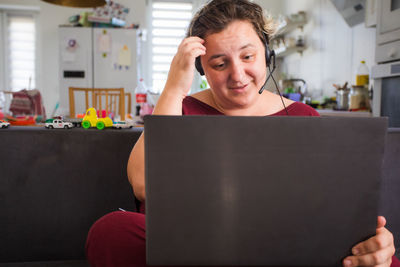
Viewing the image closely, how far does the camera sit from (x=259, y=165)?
0.44 metres

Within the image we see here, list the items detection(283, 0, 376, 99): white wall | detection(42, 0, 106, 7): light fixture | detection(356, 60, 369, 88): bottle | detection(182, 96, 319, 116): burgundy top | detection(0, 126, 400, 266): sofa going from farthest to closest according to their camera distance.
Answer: detection(283, 0, 376, 99): white wall, detection(356, 60, 369, 88): bottle, detection(42, 0, 106, 7): light fixture, detection(0, 126, 400, 266): sofa, detection(182, 96, 319, 116): burgundy top

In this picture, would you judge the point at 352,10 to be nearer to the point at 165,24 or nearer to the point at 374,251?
the point at 374,251

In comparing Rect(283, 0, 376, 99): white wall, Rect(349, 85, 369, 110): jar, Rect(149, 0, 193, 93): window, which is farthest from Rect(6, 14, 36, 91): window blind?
Rect(349, 85, 369, 110): jar

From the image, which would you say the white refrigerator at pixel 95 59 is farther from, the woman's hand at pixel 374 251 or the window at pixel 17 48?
the woman's hand at pixel 374 251

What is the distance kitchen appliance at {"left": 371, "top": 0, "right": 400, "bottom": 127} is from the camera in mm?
1838

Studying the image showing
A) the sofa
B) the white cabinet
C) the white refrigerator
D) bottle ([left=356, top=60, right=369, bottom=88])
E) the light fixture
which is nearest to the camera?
the sofa

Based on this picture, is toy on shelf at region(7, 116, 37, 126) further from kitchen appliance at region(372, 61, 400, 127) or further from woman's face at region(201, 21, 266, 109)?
kitchen appliance at region(372, 61, 400, 127)

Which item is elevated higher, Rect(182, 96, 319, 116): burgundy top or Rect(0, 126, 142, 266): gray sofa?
Rect(182, 96, 319, 116): burgundy top

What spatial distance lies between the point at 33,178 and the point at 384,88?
190 centimetres

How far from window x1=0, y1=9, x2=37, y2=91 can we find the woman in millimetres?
4574

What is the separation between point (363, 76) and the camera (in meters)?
2.49

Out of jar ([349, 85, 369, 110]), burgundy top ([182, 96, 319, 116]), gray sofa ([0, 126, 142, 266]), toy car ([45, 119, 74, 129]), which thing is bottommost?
gray sofa ([0, 126, 142, 266])

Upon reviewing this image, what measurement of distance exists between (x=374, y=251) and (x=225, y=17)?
1.99ft

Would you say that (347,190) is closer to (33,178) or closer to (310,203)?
(310,203)
